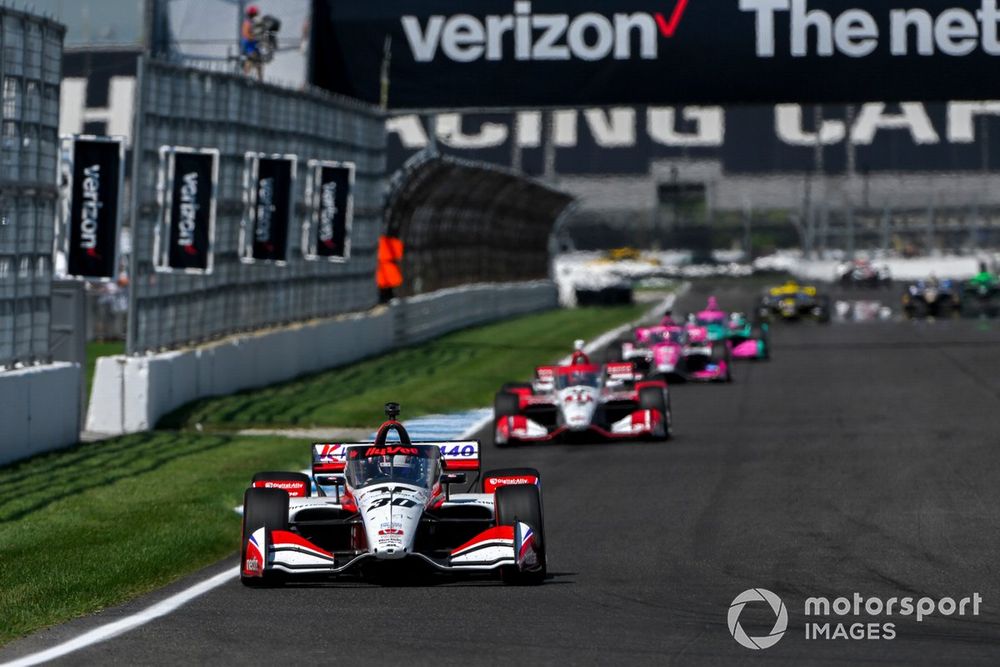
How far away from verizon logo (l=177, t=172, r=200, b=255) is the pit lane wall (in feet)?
4.21

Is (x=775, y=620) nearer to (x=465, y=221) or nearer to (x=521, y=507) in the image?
(x=521, y=507)

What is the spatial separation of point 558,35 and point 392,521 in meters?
20.0

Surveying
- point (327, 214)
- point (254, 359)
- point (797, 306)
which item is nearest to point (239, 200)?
point (254, 359)

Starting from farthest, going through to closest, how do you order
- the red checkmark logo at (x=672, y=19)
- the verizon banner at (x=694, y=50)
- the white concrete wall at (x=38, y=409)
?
the red checkmark logo at (x=672, y=19)
the verizon banner at (x=694, y=50)
the white concrete wall at (x=38, y=409)

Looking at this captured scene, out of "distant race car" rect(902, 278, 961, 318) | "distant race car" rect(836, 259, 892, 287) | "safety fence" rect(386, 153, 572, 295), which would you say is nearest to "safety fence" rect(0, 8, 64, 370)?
"safety fence" rect(386, 153, 572, 295)

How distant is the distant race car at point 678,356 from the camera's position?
1037 inches

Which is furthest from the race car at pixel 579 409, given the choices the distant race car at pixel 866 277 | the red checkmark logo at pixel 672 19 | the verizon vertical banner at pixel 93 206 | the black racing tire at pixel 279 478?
the distant race car at pixel 866 277

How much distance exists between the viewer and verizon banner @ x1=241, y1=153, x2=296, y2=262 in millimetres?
25531

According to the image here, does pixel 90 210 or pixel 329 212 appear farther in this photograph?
pixel 329 212

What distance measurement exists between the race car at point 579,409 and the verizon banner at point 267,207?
693 cm

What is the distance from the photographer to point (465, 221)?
44062mm

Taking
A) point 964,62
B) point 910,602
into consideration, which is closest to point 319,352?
point 964,62

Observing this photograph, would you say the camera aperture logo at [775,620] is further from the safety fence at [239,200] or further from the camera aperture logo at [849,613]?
the safety fence at [239,200]

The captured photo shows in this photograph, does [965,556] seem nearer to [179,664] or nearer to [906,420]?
[179,664]
